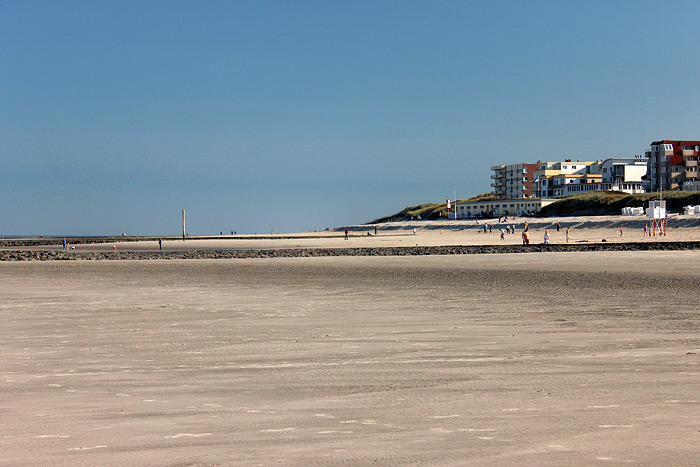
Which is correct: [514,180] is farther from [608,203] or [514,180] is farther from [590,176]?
[608,203]

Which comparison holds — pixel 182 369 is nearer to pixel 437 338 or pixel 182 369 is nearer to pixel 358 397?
pixel 358 397

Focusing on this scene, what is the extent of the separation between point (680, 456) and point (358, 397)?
8.71 ft

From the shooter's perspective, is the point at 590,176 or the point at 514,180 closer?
the point at 590,176

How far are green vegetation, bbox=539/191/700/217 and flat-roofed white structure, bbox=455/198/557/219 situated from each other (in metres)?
6.04

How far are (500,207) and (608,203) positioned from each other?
30484 mm

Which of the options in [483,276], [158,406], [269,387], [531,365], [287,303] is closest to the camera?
[158,406]

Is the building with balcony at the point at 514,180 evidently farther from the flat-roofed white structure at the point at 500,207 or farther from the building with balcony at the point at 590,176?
the flat-roofed white structure at the point at 500,207

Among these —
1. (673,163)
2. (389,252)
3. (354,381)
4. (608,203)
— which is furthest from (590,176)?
(354,381)

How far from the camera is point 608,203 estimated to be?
314ft

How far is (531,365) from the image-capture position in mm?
6961

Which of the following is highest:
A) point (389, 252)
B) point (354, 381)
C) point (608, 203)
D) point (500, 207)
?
point (500, 207)

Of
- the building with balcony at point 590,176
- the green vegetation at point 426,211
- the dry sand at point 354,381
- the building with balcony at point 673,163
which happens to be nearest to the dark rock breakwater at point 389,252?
the dry sand at point 354,381

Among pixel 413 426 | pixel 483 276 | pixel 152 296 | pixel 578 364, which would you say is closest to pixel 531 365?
pixel 578 364

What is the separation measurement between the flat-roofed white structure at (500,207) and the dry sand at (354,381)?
4120 inches
